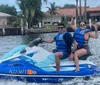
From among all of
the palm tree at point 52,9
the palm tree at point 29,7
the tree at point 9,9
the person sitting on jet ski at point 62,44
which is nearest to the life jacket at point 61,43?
the person sitting on jet ski at point 62,44

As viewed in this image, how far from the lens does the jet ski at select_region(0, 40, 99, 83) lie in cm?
1034

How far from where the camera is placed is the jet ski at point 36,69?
1034 cm

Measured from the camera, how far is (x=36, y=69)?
10.3 metres

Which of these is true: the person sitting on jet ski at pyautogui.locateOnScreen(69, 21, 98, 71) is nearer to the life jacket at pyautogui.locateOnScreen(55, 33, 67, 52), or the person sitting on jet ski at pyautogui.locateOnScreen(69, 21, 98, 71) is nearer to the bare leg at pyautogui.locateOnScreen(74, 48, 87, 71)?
the bare leg at pyautogui.locateOnScreen(74, 48, 87, 71)

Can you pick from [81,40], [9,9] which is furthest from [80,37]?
[9,9]

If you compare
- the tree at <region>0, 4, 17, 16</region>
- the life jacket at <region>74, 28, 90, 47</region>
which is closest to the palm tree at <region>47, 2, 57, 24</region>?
the tree at <region>0, 4, 17, 16</region>

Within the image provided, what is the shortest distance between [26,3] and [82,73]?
58.4 metres

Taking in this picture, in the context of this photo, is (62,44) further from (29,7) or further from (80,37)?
(29,7)

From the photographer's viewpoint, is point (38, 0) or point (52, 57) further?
point (38, 0)

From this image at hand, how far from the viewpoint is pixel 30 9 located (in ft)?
223

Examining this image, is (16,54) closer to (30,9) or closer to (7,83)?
(7,83)

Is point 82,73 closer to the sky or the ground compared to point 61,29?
closer to the ground

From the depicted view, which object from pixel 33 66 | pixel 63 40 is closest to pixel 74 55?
pixel 63 40

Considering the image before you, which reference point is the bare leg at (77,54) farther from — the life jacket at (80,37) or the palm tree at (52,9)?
the palm tree at (52,9)
